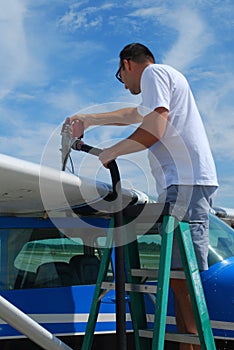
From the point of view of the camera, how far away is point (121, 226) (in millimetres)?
3344

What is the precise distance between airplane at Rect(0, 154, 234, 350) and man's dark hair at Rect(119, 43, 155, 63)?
0.89m

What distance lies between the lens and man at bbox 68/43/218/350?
321 centimetres

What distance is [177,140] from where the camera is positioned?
130 inches

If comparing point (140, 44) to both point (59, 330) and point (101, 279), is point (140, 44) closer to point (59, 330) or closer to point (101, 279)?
point (101, 279)

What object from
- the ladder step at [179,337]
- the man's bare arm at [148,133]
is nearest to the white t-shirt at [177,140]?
the man's bare arm at [148,133]

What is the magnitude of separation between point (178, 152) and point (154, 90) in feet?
1.31

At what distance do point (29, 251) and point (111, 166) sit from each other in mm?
1749

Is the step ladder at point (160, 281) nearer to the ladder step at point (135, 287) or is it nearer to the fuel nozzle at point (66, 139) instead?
the ladder step at point (135, 287)

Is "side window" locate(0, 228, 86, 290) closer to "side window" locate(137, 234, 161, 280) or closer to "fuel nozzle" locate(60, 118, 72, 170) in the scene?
"side window" locate(137, 234, 161, 280)

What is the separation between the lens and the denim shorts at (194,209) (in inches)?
129

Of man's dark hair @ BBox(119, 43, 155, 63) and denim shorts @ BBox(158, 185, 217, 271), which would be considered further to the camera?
man's dark hair @ BBox(119, 43, 155, 63)

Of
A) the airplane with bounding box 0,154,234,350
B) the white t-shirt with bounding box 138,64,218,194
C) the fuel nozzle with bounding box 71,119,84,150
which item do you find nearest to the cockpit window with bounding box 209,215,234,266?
the airplane with bounding box 0,154,234,350

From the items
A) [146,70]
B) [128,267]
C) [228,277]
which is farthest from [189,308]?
[146,70]

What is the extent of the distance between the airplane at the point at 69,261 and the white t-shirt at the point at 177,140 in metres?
0.61
